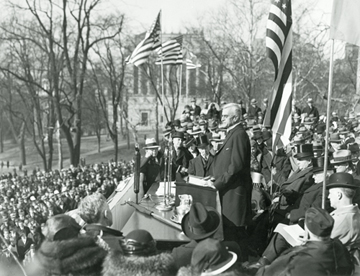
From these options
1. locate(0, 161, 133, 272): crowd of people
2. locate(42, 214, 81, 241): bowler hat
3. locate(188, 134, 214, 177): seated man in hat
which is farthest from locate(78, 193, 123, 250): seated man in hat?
locate(0, 161, 133, 272): crowd of people

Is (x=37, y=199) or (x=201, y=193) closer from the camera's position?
(x=201, y=193)

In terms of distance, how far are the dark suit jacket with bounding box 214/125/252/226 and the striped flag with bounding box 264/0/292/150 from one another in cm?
116

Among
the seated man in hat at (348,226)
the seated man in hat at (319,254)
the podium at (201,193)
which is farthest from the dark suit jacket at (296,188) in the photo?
the seated man in hat at (319,254)

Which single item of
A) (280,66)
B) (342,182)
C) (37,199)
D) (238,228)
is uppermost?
(280,66)

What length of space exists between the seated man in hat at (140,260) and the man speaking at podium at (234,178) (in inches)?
68.4

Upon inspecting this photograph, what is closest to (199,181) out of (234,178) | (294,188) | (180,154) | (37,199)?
(234,178)

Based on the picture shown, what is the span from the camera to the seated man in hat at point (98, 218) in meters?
3.95

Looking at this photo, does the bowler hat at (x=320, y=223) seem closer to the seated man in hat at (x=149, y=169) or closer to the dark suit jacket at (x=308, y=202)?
the dark suit jacket at (x=308, y=202)

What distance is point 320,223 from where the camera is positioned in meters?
3.40

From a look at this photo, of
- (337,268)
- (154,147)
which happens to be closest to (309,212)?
(337,268)

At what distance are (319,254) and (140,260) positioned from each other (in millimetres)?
1310

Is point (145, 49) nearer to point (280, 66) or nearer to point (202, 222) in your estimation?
point (280, 66)

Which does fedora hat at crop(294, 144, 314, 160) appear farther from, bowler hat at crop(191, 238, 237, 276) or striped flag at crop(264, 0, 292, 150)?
bowler hat at crop(191, 238, 237, 276)

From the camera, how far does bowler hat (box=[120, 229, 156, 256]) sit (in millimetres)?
3248
